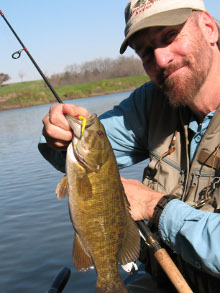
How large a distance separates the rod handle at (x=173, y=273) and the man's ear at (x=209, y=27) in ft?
6.30

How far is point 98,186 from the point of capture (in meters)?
2.82

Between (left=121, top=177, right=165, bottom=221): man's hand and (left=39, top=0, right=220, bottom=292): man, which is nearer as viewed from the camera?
(left=39, top=0, right=220, bottom=292): man

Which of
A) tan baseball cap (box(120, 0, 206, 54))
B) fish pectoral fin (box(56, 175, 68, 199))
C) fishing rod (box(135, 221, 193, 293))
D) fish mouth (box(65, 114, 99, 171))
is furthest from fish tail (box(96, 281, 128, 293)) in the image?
tan baseball cap (box(120, 0, 206, 54))

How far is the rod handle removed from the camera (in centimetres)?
282

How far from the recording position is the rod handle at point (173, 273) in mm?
2816

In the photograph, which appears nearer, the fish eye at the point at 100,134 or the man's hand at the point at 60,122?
the man's hand at the point at 60,122

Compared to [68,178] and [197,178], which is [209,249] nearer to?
[197,178]

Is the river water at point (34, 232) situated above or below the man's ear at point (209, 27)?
below

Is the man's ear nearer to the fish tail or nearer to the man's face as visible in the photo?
the man's face

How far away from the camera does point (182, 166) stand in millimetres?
3561

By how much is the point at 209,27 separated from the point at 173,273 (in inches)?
85.4

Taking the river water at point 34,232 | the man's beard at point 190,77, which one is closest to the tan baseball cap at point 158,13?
the man's beard at point 190,77

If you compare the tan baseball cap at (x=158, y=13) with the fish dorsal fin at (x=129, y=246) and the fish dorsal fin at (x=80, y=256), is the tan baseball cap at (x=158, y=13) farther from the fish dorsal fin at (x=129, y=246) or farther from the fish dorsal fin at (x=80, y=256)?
the fish dorsal fin at (x=80, y=256)

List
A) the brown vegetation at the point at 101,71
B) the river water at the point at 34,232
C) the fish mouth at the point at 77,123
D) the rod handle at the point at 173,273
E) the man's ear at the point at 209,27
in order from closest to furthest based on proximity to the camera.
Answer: the fish mouth at the point at 77,123 < the rod handle at the point at 173,273 < the man's ear at the point at 209,27 < the river water at the point at 34,232 < the brown vegetation at the point at 101,71
